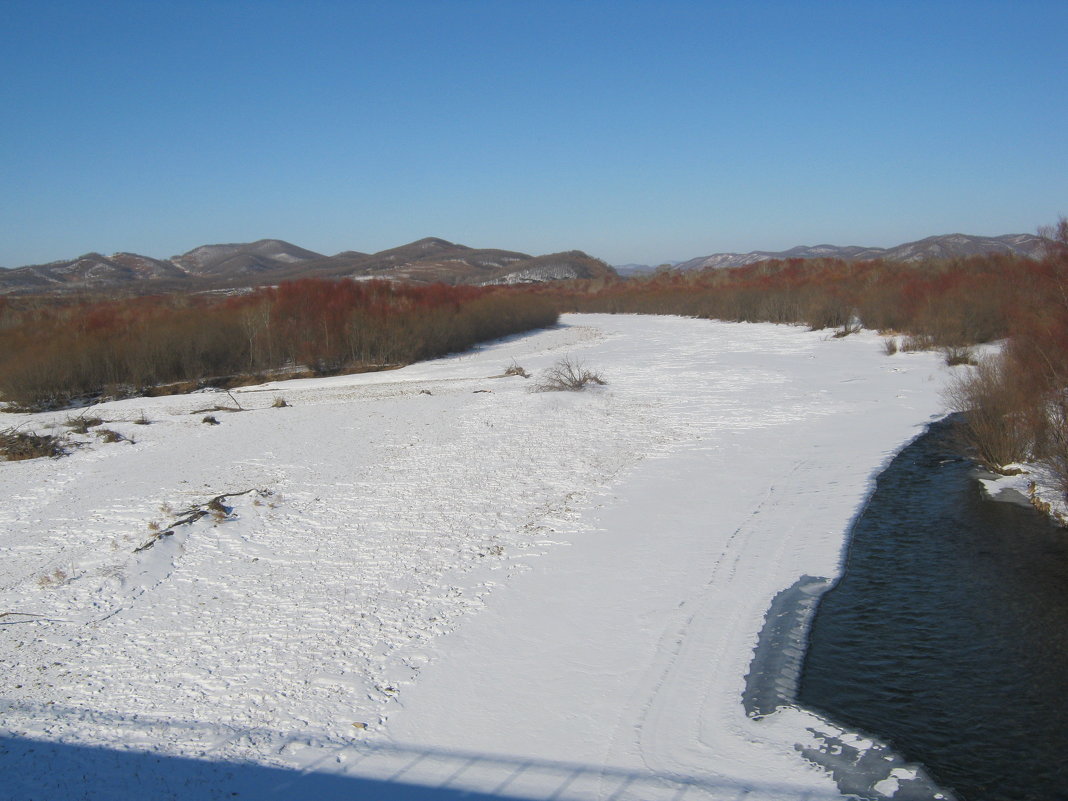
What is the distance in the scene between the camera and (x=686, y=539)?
10453mm

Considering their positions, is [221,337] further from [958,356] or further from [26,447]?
[958,356]

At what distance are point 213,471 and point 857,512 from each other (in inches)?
464

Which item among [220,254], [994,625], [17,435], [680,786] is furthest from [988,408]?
[220,254]

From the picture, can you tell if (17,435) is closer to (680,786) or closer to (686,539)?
(686,539)

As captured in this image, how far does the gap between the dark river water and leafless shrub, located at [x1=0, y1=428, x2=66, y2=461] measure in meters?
16.1

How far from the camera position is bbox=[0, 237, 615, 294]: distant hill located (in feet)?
330

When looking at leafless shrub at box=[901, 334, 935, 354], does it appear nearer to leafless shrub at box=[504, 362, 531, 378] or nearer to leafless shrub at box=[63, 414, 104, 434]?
leafless shrub at box=[504, 362, 531, 378]

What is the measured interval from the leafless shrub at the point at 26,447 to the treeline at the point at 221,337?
13.2m

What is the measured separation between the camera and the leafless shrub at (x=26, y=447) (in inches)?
→ 630

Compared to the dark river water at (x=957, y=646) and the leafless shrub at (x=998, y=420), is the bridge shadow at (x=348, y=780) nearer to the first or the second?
the dark river water at (x=957, y=646)

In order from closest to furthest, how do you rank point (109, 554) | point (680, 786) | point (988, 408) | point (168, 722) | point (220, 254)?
1. point (680, 786)
2. point (168, 722)
3. point (109, 554)
4. point (988, 408)
5. point (220, 254)

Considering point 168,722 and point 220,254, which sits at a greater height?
point 220,254

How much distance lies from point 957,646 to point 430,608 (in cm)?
555

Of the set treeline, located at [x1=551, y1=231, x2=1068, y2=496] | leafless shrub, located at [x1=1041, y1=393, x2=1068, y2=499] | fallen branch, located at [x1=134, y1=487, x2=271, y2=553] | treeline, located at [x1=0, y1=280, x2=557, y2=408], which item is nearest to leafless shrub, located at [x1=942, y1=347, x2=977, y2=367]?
treeline, located at [x1=551, y1=231, x2=1068, y2=496]
